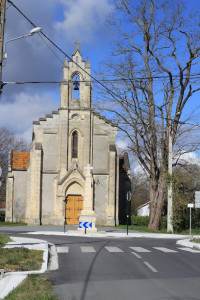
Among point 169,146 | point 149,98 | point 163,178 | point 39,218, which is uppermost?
point 149,98

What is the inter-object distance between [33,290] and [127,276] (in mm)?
2820

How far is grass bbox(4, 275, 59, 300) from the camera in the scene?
8500 millimetres

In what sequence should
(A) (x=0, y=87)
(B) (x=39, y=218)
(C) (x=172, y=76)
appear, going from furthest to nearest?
(B) (x=39, y=218) < (C) (x=172, y=76) < (A) (x=0, y=87)

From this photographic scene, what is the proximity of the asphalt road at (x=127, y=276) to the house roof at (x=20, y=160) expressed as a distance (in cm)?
2984

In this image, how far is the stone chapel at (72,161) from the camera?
40156mm

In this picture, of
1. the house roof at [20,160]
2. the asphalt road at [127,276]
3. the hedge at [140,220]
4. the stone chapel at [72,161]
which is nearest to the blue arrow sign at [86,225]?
the stone chapel at [72,161]

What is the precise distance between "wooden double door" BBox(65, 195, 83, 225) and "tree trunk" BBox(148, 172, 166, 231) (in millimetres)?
8421

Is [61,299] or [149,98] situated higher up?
[149,98]

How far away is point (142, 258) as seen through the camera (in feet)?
48.6

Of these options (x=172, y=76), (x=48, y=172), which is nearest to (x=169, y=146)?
(x=172, y=76)

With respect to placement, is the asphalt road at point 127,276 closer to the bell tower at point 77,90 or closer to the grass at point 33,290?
the grass at point 33,290

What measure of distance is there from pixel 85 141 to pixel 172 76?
11.6 meters

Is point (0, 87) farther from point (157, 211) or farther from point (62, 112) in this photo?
point (62, 112)

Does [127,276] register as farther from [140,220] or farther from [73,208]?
[140,220]
